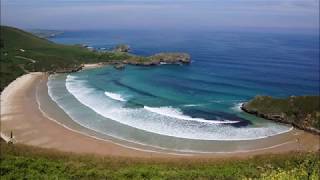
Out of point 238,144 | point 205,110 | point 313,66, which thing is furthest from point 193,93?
point 313,66

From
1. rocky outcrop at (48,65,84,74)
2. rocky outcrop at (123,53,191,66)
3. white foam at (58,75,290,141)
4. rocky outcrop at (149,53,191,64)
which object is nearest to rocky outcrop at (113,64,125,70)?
rocky outcrop at (123,53,191,66)

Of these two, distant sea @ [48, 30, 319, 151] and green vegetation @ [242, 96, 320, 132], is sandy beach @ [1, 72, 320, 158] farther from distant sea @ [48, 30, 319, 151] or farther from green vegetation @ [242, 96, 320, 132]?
distant sea @ [48, 30, 319, 151]

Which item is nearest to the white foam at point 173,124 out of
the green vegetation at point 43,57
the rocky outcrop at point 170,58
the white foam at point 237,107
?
the white foam at point 237,107

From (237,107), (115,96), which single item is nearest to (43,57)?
(115,96)

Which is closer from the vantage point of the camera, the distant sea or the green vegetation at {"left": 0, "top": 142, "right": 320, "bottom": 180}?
the green vegetation at {"left": 0, "top": 142, "right": 320, "bottom": 180}

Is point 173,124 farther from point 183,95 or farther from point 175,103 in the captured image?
point 183,95
